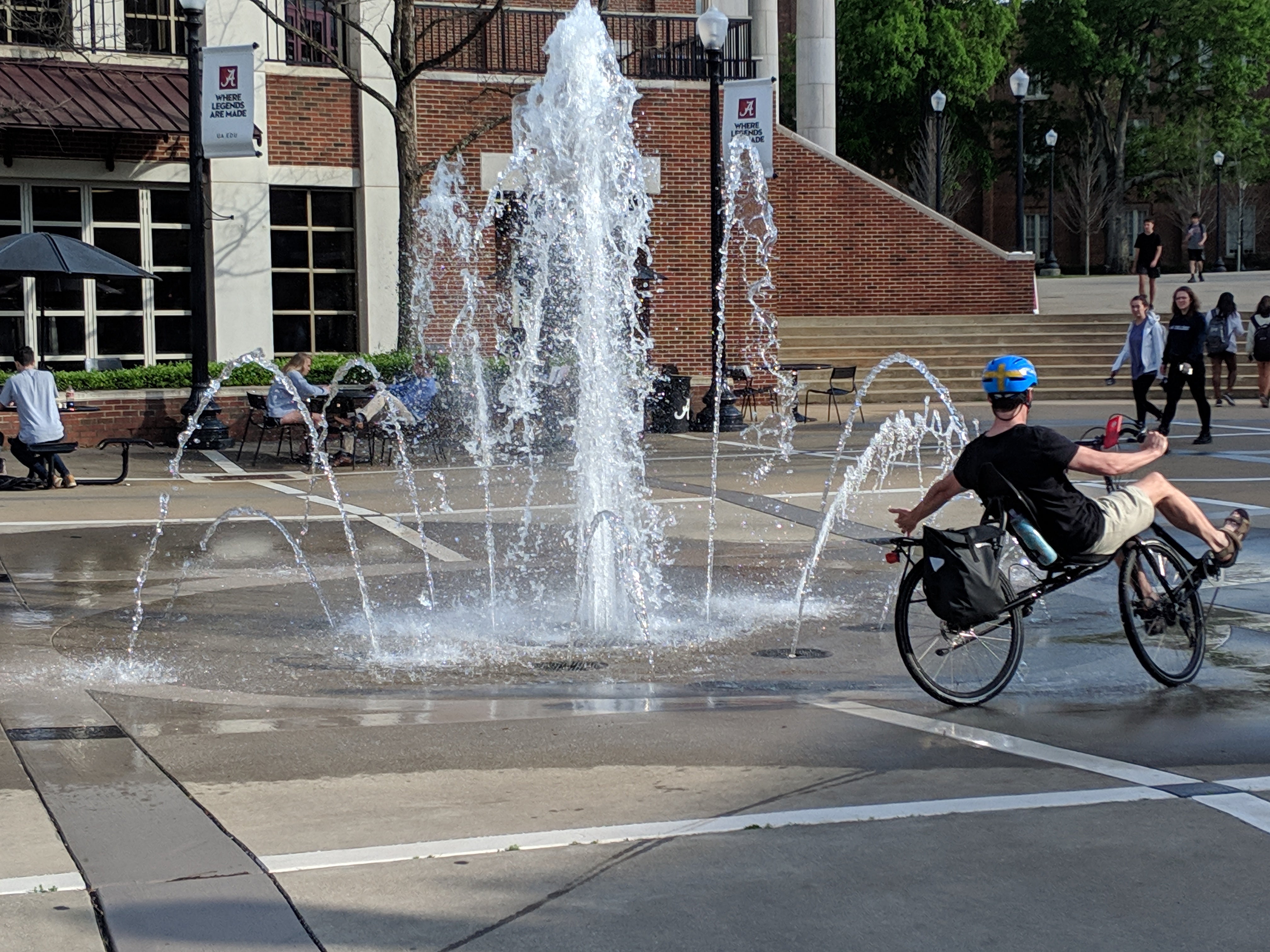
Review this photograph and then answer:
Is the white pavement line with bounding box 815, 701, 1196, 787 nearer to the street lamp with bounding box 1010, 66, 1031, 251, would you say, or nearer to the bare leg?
the bare leg

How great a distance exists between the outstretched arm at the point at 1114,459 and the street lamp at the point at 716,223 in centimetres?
1230

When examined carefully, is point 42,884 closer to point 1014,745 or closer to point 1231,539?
point 1014,745

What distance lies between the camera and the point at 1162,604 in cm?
756

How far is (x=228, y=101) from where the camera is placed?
65.0 ft

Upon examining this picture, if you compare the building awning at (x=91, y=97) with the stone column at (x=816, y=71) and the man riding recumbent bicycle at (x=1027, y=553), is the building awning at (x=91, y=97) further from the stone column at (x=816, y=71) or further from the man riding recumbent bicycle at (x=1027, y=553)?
the man riding recumbent bicycle at (x=1027, y=553)

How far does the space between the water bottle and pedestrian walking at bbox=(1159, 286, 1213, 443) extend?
11.9 m

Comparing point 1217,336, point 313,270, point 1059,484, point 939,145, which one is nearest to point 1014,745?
point 1059,484

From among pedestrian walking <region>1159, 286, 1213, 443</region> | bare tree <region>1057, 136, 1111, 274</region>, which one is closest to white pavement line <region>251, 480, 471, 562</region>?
pedestrian walking <region>1159, 286, 1213, 443</region>

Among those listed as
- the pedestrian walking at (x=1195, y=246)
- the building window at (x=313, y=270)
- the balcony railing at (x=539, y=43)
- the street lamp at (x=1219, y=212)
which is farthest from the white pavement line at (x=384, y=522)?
the street lamp at (x=1219, y=212)

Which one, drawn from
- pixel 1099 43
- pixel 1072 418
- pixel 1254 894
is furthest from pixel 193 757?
pixel 1099 43

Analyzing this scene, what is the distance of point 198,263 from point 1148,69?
49.6 m

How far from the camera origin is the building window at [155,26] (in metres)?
23.6

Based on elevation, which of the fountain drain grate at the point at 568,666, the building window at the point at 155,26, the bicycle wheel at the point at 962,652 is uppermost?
the building window at the point at 155,26

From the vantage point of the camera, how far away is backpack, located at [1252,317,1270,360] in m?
23.6
